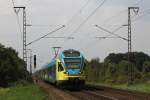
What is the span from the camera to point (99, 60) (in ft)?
292

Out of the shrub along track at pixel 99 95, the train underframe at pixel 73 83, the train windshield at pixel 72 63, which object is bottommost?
the shrub along track at pixel 99 95

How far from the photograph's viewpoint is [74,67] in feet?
148

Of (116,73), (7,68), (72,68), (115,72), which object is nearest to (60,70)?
(72,68)

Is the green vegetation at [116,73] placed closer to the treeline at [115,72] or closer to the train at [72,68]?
the treeline at [115,72]

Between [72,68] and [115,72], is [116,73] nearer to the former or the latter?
[115,72]

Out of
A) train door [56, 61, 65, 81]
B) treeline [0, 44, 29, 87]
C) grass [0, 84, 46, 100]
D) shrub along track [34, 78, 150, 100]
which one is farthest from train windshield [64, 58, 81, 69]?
treeline [0, 44, 29, 87]

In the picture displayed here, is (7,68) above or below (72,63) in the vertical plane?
below

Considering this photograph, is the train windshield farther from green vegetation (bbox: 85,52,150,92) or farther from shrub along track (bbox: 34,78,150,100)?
green vegetation (bbox: 85,52,150,92)

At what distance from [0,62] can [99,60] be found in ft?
105

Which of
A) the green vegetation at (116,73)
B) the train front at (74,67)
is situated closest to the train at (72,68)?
the train front at (74,67)

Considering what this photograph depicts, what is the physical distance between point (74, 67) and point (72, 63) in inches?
16.5

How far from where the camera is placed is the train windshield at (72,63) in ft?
147

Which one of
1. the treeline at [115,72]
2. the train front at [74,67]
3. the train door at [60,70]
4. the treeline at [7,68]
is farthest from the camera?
the treeline at [115,72]

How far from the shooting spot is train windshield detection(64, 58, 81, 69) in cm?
4494
